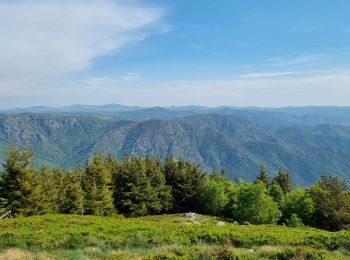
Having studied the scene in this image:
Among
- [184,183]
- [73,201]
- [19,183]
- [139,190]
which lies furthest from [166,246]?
[184,183]

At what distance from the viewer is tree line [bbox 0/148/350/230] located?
4444cm

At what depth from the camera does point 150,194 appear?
63344mm

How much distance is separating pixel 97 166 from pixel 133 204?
9.51m

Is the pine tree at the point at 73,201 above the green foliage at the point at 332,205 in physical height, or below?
above

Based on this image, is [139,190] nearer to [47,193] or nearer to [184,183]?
[184,183]

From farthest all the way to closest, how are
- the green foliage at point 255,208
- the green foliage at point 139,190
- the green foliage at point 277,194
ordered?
1. the green foliage at point 277,194
2. the green foliage at point 139,190
3. the green foliage at point 255,208

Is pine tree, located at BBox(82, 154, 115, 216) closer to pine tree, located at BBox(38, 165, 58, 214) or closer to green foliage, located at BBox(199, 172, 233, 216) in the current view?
pine tree, located at BBox(38, 165, 58, 214)

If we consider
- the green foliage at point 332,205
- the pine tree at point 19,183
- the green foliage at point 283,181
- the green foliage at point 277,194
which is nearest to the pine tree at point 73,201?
the pine tree at point 19,183

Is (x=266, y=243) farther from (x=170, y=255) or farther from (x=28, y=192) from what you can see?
(x=28, y=192)

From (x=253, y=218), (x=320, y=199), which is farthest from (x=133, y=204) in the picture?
(x=320, y=199)

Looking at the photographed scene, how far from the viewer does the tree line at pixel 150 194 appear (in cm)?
4444

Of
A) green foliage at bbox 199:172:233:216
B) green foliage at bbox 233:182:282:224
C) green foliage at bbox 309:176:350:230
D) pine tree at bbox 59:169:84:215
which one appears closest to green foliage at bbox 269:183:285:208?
green foliage at bbox 309:176:350:230

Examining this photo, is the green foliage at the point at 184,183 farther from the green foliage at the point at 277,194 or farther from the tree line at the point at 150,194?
the green foliage at the point at 277,194

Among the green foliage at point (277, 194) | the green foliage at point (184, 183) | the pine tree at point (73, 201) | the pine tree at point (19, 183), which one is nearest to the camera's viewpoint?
the pine tree at point (19, 183)
